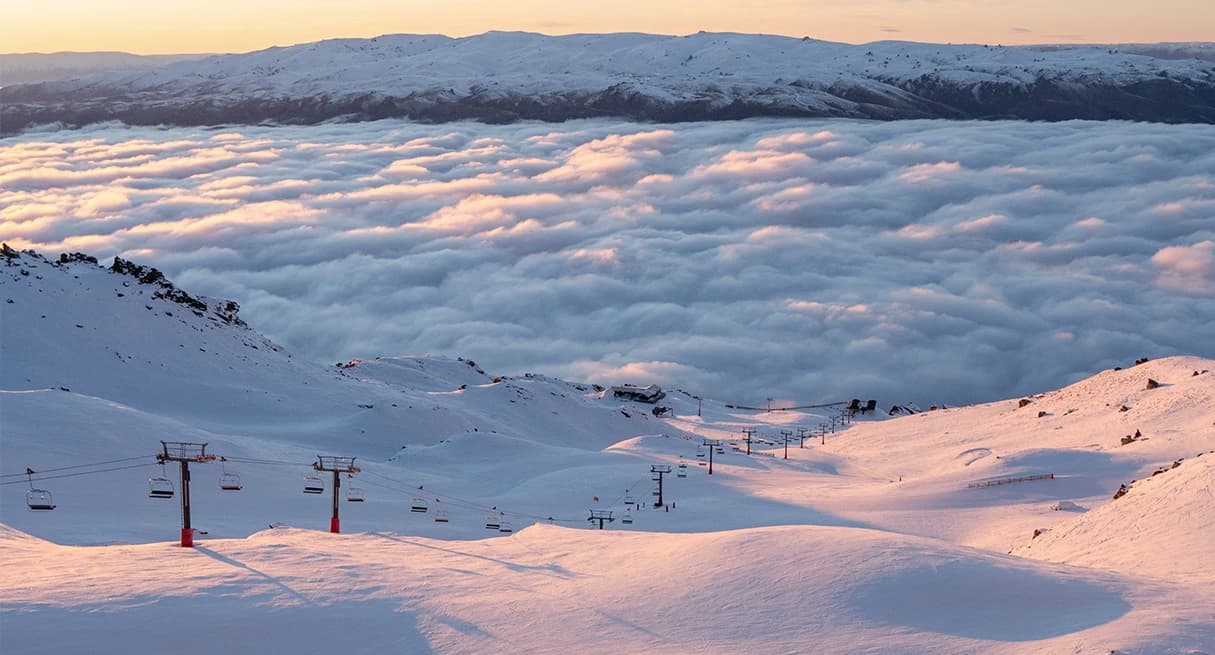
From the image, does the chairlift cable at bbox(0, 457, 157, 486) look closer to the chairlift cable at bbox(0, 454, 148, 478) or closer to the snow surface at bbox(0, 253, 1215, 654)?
the snow surface at bbox(0, 253, 1215, 654)

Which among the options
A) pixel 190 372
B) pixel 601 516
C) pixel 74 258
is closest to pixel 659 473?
pixel 601 516

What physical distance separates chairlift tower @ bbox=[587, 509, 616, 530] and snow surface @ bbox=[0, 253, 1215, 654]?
0.83 m

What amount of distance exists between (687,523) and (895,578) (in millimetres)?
28508

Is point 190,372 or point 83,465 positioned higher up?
point 190,372

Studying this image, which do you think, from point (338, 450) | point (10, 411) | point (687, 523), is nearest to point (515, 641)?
point (687, 523)

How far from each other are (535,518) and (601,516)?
4.42 m

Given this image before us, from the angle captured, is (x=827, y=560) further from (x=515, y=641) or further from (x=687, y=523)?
(x=687, y=523)

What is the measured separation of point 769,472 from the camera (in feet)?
260

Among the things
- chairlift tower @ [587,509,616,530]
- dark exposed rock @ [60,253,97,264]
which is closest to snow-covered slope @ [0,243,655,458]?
dark exposed rock @ [60,253,97,264]

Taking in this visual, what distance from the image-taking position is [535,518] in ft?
193

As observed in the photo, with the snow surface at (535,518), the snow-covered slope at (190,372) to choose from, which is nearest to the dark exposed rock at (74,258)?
the snow-covered slope at (190,372)

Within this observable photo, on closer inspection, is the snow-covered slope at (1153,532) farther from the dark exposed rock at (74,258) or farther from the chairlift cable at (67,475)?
the dark exposed rock at (74,258)

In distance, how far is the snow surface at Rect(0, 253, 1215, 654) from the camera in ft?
89.4

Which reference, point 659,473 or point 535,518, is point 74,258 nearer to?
point 659,473
